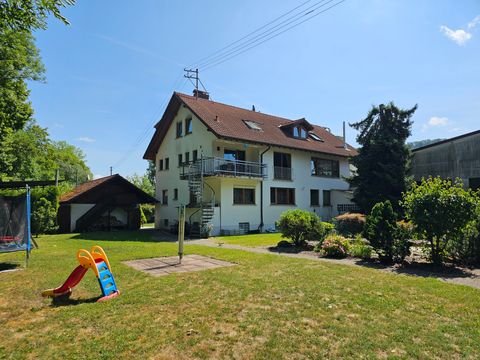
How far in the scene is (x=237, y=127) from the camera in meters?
23.2

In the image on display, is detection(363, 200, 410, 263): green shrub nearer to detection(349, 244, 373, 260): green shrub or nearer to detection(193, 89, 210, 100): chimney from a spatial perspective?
detection(349, 244, 373, 260): green shrub

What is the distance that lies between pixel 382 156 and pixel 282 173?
6.99 m

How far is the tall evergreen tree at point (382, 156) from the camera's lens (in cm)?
2131

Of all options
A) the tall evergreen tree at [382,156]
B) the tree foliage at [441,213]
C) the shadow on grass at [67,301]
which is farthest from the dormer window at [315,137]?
the shadow on grass at [67,301]

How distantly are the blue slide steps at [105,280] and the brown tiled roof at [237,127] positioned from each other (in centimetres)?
1476

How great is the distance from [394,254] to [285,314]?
560 cm

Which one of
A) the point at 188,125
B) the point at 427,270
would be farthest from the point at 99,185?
the point at 427,270

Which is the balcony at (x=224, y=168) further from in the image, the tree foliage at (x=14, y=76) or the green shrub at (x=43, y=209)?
the tree foliage at (x=14, y=76)

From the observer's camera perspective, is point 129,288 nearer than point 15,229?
Yes

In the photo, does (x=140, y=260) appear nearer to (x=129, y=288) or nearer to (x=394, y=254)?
(x=129, y=288)

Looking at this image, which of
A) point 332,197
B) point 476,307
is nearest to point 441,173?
point 332,197

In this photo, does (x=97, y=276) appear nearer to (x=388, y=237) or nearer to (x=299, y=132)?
(x=388, y=237)

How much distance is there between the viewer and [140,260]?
10094 millimetres

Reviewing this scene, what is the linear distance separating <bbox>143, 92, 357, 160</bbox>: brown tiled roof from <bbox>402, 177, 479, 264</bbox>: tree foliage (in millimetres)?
13453
